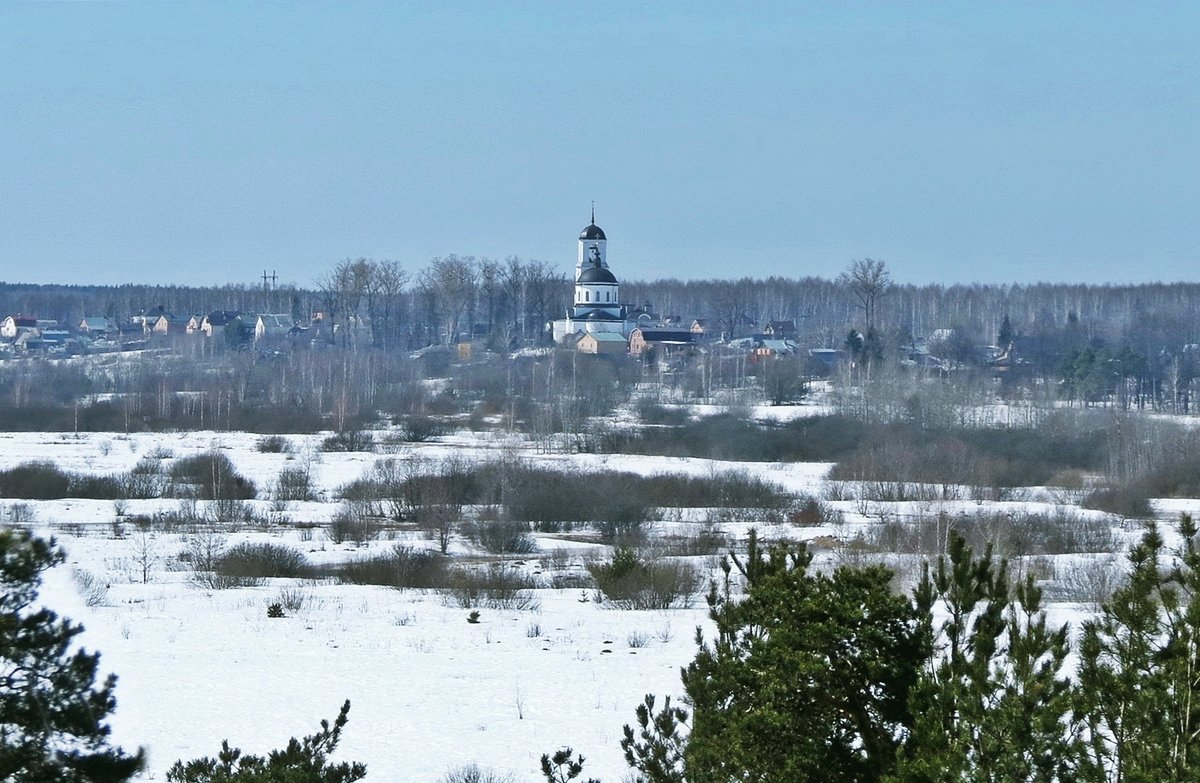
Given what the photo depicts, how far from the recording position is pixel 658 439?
39719 mm

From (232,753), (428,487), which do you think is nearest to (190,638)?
(232,753)

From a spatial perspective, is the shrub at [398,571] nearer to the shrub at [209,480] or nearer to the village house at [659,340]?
the shrub at [209,480]

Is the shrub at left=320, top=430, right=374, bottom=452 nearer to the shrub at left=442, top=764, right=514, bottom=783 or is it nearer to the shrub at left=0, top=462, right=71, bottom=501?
the shrub at left=0, top=462, right=71, bottom=501

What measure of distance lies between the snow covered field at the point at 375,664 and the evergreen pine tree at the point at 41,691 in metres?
0.97

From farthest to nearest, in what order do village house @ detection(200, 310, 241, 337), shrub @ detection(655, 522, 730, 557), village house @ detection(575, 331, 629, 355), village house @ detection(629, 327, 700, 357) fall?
village house @ detection(200, 310, 241, 337)
village house @ detection(575, 331, 629, 355)
village house @ detection(629, 327, 700, 357)
shrub @ detection(655, 522, 730, 557)

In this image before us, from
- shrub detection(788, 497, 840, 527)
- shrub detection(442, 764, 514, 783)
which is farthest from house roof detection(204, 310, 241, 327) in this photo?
shrub detection(442, 764, 514, 783)

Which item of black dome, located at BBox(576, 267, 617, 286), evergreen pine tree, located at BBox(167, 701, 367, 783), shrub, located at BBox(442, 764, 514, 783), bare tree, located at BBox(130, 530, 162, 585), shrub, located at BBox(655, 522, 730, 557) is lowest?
bare tree, located at BBox(130, 530, 162, 585)

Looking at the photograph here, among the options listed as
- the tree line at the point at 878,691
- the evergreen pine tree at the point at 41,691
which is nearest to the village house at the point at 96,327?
the tree line at the point at 878,691

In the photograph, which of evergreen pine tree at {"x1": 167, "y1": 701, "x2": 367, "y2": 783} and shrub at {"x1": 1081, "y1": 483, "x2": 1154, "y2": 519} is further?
shrub at {"x1": 1081, "y1": 483, "x2": 1154, "y2": 519}

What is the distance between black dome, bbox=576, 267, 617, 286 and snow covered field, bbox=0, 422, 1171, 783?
184 ft

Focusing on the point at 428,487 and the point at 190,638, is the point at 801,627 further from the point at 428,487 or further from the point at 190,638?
the point at 428,487

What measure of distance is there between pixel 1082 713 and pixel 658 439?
114 ft

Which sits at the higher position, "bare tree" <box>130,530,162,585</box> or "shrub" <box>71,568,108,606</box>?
"shrub" <box>71,568,108,606</box>

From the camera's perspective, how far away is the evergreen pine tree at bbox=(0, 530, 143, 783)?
418 centimetres
